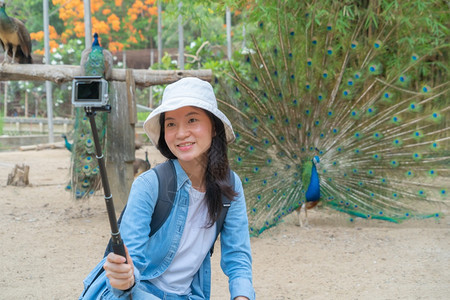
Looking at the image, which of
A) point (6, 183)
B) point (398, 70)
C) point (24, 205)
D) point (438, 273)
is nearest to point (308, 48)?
point (398, 70)

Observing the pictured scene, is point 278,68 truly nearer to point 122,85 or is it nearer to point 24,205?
point 122,85

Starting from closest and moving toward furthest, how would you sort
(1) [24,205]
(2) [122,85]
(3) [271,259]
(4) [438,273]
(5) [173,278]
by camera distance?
(5) [173,278] → (4) [438,273] → (3) [271,259] → (2) [122,85] → (1) [24,205]

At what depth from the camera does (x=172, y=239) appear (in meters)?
1.67

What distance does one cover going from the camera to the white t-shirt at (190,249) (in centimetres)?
171

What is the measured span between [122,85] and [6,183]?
11.3 ft

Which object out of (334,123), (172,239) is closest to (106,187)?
(172,239)

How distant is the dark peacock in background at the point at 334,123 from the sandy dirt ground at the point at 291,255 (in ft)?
1.09

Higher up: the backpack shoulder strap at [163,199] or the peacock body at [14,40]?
the peacock body at [14,40]

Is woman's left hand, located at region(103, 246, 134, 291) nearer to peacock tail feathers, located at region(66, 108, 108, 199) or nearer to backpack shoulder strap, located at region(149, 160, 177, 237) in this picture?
backpack shoulder strap, located at region(149, 160, 177, 237)

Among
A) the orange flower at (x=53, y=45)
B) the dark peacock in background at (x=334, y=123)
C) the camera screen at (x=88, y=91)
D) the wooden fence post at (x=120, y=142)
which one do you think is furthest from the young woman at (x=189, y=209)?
the orange flower at (x=53, y=45)

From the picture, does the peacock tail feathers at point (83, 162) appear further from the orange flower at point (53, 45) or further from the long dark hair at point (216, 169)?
the orange flower at point (53, 45)

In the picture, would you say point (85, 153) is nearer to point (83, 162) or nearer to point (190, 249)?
point (83, 162)

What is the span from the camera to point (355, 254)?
4648 millimetres

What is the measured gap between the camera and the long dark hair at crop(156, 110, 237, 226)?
68.9 inches
